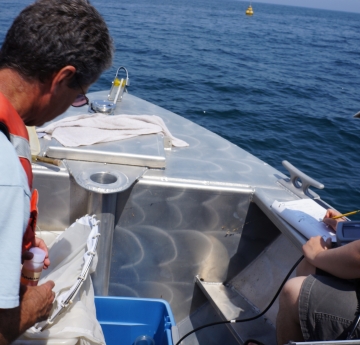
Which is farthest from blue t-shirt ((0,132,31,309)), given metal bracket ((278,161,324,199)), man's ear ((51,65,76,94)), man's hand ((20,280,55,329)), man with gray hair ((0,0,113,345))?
metal bracket ((278,161,324,199))

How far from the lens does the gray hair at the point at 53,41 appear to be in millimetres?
1169

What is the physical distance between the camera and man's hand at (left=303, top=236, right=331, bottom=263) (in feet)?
6.41

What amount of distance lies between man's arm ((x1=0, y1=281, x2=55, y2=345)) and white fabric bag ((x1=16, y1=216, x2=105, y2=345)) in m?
0.33

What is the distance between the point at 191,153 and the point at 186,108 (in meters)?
6.64

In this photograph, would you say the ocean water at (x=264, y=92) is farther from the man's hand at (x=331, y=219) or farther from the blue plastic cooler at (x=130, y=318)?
the blue plastic cooler at (x=130, y=318)

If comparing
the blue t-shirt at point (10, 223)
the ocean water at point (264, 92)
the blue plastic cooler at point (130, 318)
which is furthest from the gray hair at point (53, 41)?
the ocean water at point (264, 92)

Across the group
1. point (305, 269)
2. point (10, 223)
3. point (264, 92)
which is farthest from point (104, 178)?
point (264, 92)

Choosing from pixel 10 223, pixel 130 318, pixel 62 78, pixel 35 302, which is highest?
pixel 62 78

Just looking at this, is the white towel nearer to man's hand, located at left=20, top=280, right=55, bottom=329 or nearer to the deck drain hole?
the deck drain hole

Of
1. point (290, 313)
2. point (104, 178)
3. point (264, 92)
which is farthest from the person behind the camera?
point (264, 92)

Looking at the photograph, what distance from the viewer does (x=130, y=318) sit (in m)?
2.25

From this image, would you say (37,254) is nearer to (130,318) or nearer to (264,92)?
(130,318)

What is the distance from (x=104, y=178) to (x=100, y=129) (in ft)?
1.56

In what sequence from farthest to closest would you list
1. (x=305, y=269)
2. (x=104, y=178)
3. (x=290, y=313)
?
(x=104, y=178) → (x=305, y=269) → (x=290, y=313)
